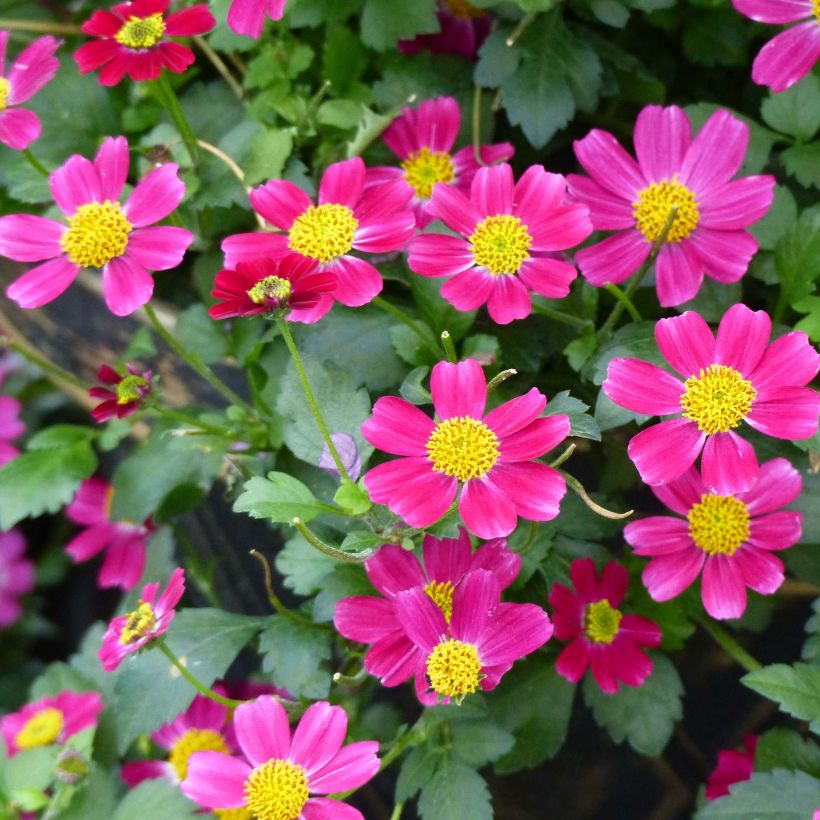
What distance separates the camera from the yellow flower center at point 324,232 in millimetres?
714

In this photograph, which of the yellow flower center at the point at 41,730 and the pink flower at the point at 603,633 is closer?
the pink flower at the point at 603,633

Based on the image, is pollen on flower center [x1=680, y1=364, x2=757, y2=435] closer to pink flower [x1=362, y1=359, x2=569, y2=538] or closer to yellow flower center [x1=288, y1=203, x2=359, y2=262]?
pink flower [x1=362, y1=359, x2=569, y2=538]

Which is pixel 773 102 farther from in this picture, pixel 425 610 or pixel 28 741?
pixel 28 741

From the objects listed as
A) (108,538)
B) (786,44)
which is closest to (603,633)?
(786,44)

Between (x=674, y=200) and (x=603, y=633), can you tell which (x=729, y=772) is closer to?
(x=603, y=633)

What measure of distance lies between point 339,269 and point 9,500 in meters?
0.42

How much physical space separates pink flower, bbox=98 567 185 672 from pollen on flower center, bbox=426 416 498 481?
0.20m

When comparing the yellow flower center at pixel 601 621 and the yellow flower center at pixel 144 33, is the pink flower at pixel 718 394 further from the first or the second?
the yellow flower center at pixel 144 33

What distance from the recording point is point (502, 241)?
27.8 inches

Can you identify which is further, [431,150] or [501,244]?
[431,150]

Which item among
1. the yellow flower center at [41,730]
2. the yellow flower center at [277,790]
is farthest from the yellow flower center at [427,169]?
the yellow flower center at [41,730]

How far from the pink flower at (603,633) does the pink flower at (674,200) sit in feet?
0.75

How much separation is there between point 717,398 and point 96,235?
0.46m

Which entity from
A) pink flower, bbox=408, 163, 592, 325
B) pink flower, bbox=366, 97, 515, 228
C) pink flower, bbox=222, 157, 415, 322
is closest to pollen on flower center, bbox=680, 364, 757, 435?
pink flower, bbox=408, 163, 592, 325
